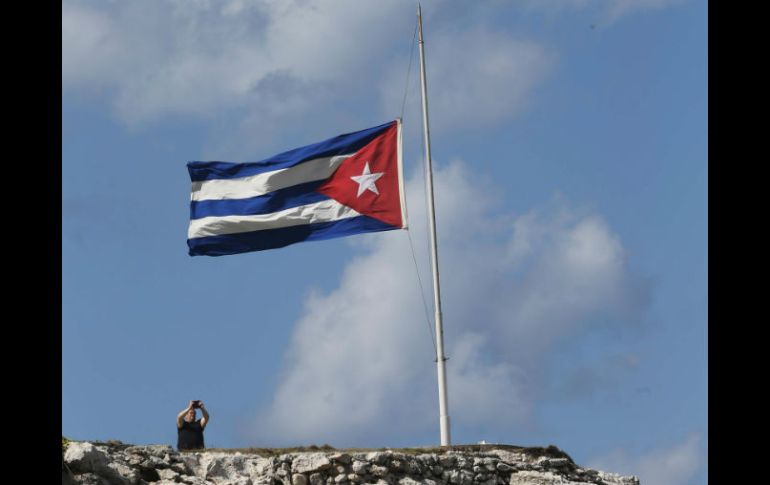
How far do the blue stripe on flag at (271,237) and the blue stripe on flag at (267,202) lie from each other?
65 cm

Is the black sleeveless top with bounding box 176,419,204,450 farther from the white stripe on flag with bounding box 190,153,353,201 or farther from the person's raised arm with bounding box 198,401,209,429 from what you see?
the white stripe on flag with bounding box 190,153,353,201

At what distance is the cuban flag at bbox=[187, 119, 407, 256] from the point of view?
35.0m

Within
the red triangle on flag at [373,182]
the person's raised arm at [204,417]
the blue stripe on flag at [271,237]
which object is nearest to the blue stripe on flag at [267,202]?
the red triangle on flag at [373,182]

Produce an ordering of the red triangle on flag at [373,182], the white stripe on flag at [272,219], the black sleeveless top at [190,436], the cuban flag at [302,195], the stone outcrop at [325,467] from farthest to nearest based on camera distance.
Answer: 1. the white stripe on flag at [272,219]
2. the cuban flag at [302,195]
3. the red triangle on flag at [373,182]
4. the black sleeveless top at [190,436]
5. the stone outcrop at [325,467]

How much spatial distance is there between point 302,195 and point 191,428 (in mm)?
8672

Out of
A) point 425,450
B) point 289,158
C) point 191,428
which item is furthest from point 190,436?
point 289,158

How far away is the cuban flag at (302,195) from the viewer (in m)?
35.0

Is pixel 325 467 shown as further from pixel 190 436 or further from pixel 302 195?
pixel 302 195

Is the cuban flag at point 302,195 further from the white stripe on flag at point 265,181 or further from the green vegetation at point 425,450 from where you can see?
the green vegetation at point 425,450

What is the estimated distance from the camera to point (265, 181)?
3619cm
